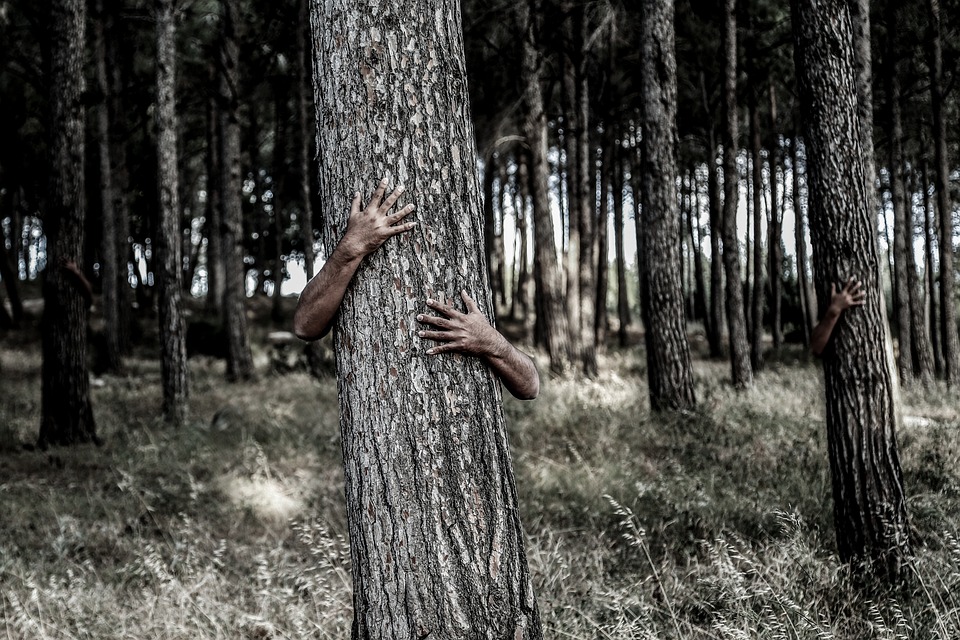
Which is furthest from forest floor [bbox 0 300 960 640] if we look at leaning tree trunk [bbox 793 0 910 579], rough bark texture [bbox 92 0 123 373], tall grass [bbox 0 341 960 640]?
rough bark texture [bbox 92 0 123 373]

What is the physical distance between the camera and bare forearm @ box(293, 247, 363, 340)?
2404mm

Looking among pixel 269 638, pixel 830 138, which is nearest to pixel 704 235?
pixel 830 138

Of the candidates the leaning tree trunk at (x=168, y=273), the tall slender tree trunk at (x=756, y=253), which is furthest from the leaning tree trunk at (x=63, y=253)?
the tall slender tree trunk at (x=756, y=253)

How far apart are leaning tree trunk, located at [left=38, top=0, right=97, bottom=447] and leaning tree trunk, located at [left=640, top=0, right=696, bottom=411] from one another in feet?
23.3

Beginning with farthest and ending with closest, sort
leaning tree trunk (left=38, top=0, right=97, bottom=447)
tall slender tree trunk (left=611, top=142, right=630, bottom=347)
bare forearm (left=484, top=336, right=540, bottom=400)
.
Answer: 1. tall slender tree trunk (left=611, top=142, right=630, bottom=347)
2. leaning tree trunk (left=38, top=0, right=97, bottom=447)
3. bare forearm (left=484, top=336, right=540, bottom=400)

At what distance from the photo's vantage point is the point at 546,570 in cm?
404

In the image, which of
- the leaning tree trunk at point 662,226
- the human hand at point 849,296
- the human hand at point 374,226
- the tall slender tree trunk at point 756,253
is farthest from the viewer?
the tall slender tree trunk at point 756,253

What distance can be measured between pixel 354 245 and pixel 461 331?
48 cm

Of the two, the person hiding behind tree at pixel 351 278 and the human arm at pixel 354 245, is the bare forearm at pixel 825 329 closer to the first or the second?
the person hiding behind tree at pixel 351 278

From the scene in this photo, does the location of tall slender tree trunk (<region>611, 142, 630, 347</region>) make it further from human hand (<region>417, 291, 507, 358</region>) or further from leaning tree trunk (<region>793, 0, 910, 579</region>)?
human hand (<region>417, 291, 507, 358</region>)

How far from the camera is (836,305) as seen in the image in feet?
14.1

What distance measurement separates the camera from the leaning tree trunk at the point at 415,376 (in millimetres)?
2389

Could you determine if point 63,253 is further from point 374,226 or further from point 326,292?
point 374,226

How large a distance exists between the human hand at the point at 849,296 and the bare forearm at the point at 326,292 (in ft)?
10.8
